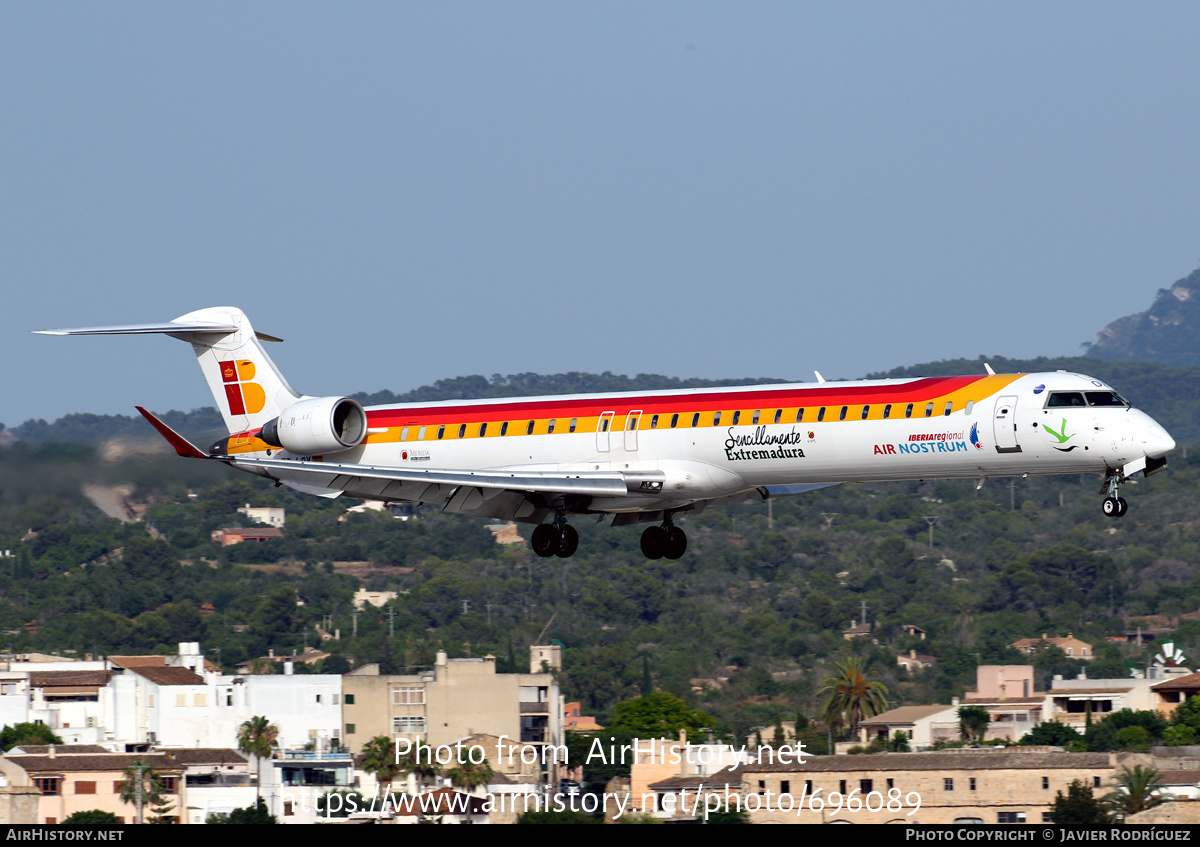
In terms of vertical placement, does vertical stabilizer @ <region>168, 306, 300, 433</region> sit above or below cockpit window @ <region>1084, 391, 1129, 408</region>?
above

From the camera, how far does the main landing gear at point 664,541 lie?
35.3 metres

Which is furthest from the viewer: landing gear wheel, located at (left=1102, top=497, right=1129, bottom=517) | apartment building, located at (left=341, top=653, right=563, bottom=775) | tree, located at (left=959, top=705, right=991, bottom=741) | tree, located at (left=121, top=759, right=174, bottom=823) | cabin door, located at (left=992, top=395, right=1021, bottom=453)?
apartment building, located at (left=341, top=653, right=563, bottom=775)

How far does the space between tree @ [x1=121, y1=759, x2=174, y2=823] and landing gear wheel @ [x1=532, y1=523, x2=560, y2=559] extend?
3564cm

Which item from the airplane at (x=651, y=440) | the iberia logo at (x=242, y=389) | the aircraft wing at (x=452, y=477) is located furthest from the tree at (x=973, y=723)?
the aircraft wing at (x=452, y=477)

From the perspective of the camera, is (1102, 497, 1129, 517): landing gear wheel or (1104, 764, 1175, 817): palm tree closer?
(1102, 497, 1129, 517): landing gear wheel

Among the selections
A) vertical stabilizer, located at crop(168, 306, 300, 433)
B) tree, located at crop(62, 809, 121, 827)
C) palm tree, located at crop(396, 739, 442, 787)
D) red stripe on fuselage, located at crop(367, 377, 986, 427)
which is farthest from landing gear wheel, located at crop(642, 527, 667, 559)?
palm tree, located at crop(396, 739, 442, 787)

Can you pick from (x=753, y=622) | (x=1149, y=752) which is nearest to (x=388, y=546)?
(x=753, y=622)

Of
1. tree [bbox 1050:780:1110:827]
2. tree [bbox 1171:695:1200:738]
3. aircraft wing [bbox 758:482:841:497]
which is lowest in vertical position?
tree [bbox 1050:780:1110:827]

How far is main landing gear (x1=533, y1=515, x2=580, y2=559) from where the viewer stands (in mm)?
34438

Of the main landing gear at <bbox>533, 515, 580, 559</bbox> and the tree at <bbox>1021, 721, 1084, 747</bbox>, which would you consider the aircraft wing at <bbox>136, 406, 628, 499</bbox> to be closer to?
the main landing gear at <bbox>533, 515, 580, 559</bbox>

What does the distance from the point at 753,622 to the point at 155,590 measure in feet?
168

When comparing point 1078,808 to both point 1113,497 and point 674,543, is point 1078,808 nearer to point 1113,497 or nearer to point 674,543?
point 674,543

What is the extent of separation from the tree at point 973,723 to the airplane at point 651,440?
50975 mm

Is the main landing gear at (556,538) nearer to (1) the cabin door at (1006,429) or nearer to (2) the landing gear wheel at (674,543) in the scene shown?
(2) the landing gear wheel at (674,543)
